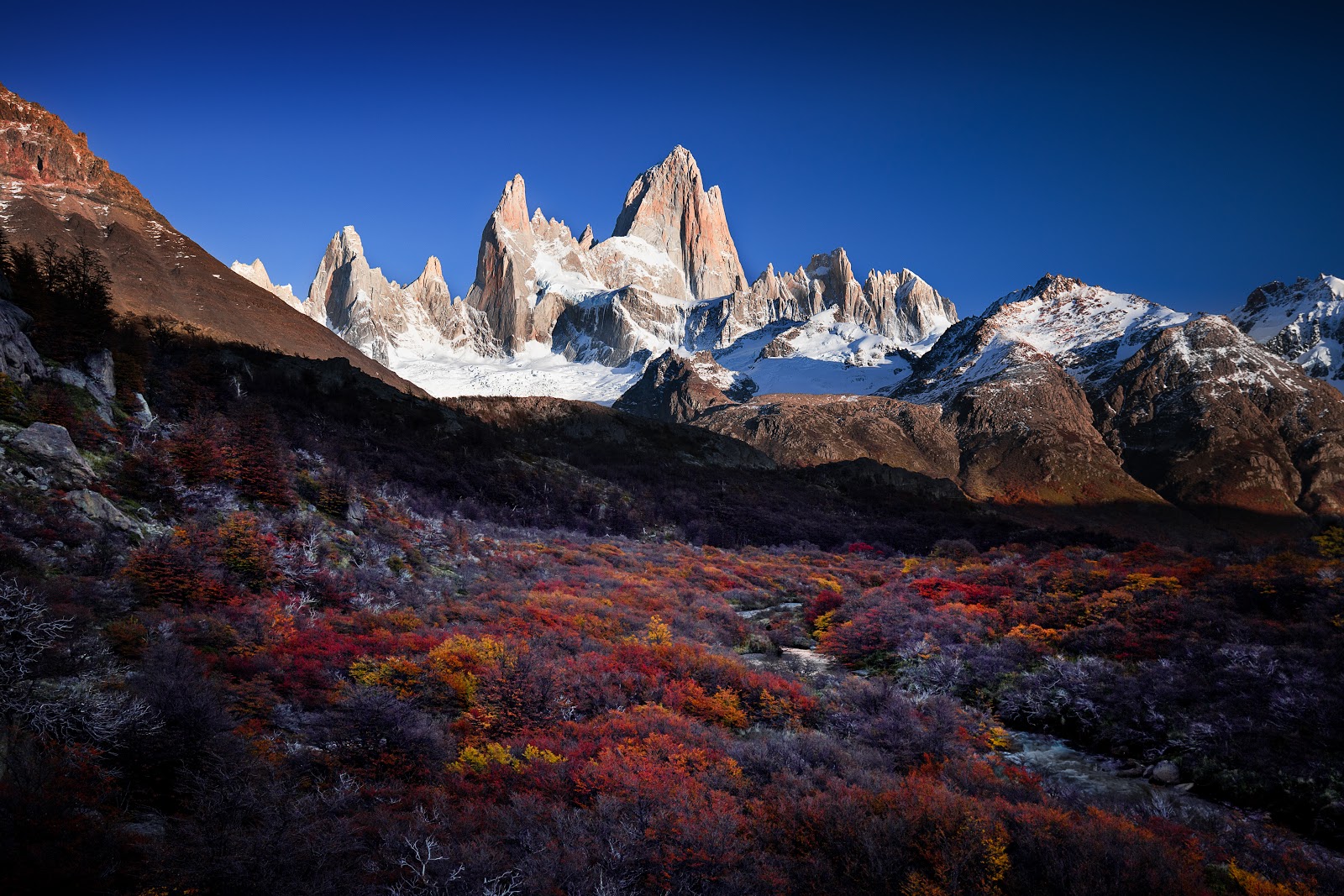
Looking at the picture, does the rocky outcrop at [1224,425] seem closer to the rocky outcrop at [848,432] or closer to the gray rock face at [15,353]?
the rocky outcrop at [848,432]

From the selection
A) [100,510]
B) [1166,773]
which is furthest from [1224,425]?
[100,510]

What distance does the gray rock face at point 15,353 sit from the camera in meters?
13.2

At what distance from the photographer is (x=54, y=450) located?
36.9 ft

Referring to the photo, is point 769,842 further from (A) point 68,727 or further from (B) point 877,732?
(A) point 68,727

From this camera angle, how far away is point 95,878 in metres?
3.77

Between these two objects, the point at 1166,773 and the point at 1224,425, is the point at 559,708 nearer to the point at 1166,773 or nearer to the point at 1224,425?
the point at 1166,773

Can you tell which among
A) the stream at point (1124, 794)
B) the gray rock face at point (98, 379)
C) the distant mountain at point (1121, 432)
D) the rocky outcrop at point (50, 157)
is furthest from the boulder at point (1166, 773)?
the distant mountain at point (1121, 432)

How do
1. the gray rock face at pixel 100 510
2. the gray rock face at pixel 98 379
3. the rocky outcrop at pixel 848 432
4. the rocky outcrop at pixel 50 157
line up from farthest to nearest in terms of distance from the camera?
1. the rocky outcrop at pixel 848 432
2. the rocky outcrop at pixel 50 157
3. the gray rock face at pixel 98 379
4. the gray rock face at pixel 100 510

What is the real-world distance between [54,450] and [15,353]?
475 centimetres

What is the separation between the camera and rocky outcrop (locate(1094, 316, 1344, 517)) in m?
126

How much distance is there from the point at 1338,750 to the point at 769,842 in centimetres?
766

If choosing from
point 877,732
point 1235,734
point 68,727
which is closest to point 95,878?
point 68,727

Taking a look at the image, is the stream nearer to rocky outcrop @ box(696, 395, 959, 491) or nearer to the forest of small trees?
the forest of small trees

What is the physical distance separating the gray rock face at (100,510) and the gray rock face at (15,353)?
4871 millimetres
